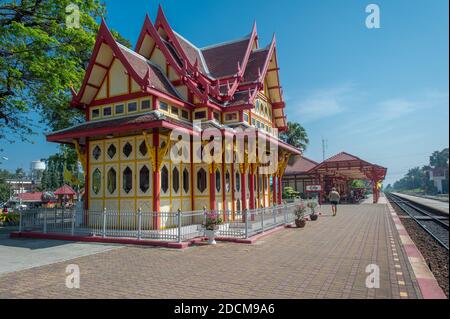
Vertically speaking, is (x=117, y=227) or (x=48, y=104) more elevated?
(x=48, y=104)

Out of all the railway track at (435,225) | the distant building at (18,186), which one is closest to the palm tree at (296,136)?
the railway track at (435,225)

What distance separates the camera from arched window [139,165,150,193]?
1367cm

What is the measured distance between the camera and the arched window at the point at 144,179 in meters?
13.7

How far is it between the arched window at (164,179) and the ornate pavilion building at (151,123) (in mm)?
45

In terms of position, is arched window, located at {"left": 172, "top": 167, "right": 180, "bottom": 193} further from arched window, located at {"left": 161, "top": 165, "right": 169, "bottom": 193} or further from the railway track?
the railway track

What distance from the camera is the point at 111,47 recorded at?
14352 millimetres

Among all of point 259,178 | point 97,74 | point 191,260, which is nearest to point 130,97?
point 97,74

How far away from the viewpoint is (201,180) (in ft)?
52.2

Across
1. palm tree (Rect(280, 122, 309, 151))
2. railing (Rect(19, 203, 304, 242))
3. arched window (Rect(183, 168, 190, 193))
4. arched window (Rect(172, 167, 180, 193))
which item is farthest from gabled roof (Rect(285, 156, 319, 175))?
arched window (Rect(172, 167, 180, 193))

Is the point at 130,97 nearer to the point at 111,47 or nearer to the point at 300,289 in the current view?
the point at 111,47

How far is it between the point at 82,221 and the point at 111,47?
8313 mm

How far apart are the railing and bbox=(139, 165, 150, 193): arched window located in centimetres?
126

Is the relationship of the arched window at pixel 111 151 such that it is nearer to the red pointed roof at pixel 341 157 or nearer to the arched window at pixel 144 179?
the arched window at pixel 144 179

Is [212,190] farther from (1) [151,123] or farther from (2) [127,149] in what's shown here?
(1) [151,123]
